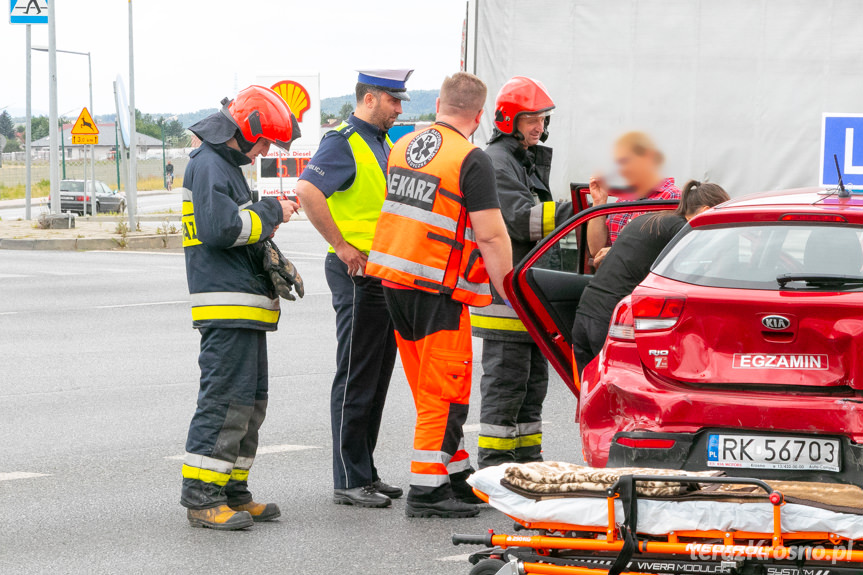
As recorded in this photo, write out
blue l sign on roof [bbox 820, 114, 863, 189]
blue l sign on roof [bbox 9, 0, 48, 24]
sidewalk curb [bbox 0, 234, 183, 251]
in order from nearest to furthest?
blue l sign on roof [bbox 820, 114, 863, 189] < sidewalk curb [bbox 0, 234, 183, 251] < blue l sign on roof [bbox 9, 0, 48, 24]

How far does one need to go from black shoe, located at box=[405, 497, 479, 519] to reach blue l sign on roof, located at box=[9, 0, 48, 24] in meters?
23.1

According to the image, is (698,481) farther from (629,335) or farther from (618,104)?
(618,104)

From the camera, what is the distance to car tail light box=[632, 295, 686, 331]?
184 inches

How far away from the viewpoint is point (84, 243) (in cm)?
2442

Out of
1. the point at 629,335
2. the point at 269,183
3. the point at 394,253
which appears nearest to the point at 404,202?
the point at 394,253

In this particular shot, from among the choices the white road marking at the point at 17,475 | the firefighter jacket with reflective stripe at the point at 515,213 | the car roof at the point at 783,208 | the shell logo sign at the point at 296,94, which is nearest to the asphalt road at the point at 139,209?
the shell logo sign at the point at 296,94

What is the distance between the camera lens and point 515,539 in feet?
12.8

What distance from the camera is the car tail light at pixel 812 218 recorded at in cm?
470

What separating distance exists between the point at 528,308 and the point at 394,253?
678 millimetres

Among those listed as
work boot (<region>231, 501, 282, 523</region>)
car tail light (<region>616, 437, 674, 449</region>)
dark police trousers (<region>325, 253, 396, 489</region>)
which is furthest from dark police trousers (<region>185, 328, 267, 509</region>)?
car tail light (<region>616, 437, 674, 449</region>)

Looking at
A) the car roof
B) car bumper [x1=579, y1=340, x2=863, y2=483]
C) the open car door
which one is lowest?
car bumper [x1=579, y1=340, x2=863, y2=483]

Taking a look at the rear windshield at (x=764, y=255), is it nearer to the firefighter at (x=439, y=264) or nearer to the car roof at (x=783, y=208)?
the car roof at (x=783, y=208)

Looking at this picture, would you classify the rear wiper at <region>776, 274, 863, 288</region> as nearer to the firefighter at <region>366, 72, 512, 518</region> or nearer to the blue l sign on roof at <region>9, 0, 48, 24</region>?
the firefighter at <region>366, 72, 512, 518</region>

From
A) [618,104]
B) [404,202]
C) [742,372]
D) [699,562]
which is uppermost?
[618,104]
